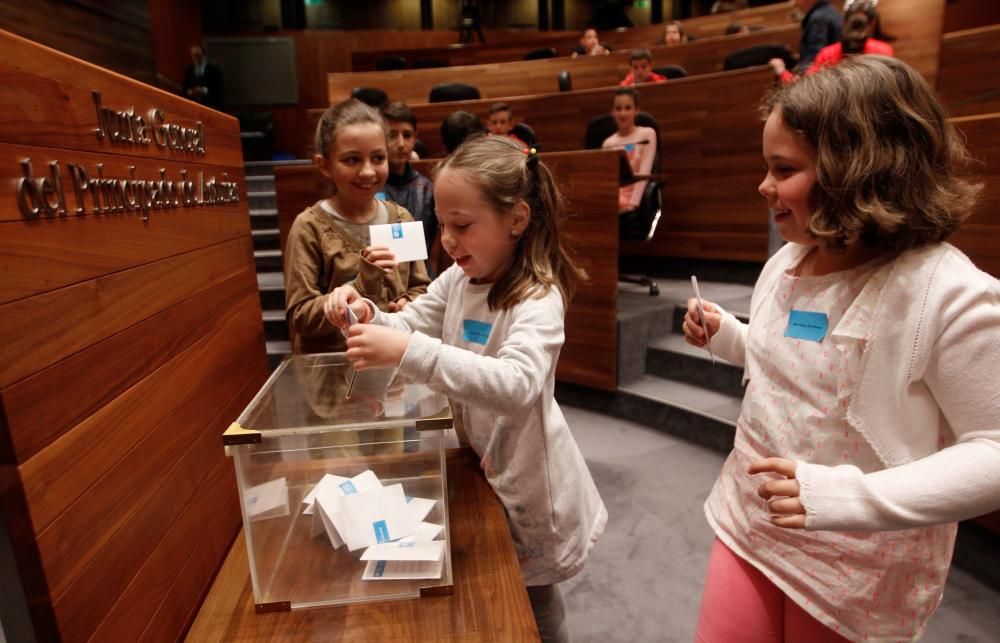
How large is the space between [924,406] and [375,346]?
0.70m

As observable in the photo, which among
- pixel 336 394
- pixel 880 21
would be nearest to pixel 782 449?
pixel 336 394

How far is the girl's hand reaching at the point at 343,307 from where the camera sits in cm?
101

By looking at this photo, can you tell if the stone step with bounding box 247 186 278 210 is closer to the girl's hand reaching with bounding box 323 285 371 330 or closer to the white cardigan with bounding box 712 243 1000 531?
the girl's hand reaching with bounding box 323 285 371 330

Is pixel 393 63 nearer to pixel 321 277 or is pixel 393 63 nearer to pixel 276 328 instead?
pixel 276 328

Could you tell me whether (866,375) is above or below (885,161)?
below

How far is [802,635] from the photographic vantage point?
2.93ft

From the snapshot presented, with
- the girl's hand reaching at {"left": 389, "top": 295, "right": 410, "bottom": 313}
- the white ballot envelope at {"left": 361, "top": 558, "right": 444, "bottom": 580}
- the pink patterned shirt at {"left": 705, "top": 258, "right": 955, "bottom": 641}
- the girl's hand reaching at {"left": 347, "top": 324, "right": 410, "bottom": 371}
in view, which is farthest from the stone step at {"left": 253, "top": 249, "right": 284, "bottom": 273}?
the pink patterned shirt at {"left": 705, "top": 258, "right": 955, "bottom": 641}

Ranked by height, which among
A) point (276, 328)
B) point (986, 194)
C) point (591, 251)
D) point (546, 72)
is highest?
point (546, 72)

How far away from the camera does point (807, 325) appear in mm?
883

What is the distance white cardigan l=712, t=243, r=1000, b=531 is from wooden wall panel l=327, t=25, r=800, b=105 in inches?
178

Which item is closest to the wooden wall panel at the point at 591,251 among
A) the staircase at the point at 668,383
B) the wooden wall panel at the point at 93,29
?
the staircase at the point at 668,383

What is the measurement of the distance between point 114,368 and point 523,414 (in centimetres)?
59

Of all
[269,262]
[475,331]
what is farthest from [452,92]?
[475,331]

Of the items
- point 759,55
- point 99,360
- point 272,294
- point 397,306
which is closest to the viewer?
point 99,360
